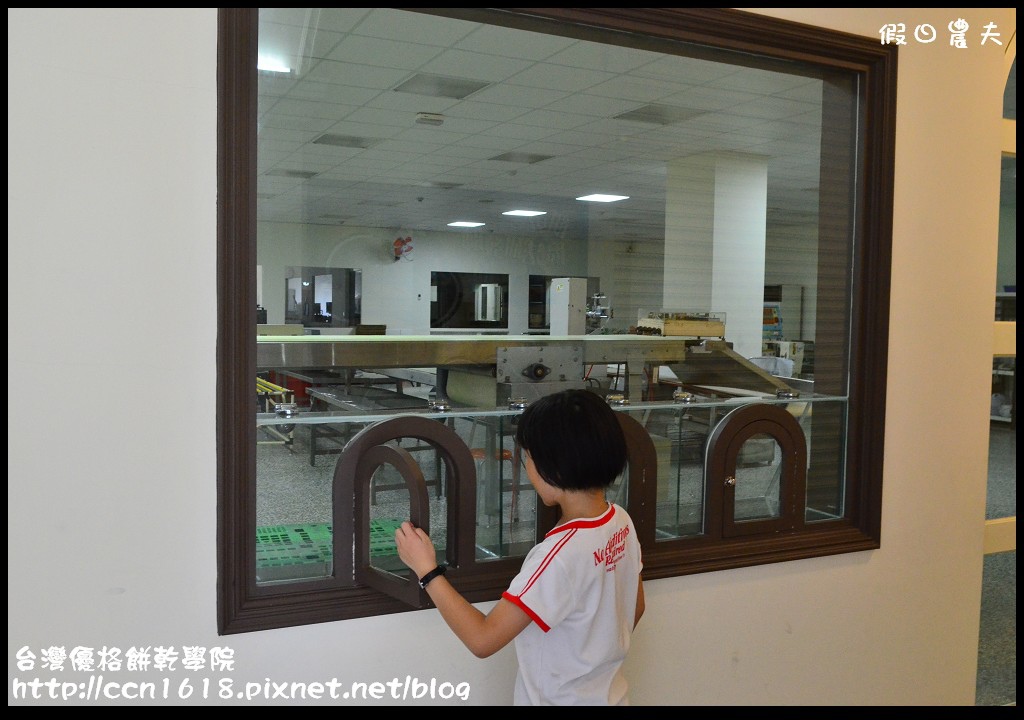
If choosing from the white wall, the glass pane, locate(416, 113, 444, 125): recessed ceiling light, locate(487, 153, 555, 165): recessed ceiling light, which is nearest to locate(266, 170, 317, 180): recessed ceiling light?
the glass pane

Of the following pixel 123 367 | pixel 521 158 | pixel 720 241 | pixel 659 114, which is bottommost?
pixel 123 367

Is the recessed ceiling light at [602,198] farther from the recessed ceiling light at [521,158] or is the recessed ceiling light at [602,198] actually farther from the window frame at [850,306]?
the window frame at [850,306]

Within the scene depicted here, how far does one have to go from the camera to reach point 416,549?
1.47 metres

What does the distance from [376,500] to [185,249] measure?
579mm

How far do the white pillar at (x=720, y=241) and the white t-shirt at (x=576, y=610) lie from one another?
2.78 feet

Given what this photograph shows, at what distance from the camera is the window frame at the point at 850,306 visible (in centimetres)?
149

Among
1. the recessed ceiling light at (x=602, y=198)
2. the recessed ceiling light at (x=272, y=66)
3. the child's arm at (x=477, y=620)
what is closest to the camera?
the child's arm at (x=477, y=620)

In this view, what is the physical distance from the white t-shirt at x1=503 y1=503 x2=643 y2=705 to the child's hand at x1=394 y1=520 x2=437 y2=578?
0.18 meters

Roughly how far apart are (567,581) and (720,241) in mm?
1137

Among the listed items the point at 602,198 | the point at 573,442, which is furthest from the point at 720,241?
the point at 573,442

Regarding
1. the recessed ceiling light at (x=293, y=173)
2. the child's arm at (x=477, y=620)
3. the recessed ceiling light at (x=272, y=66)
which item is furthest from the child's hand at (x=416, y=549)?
the recessed ceiling light at (x=272, y=66)

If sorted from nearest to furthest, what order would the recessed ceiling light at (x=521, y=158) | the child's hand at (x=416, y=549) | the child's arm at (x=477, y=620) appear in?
the child's arm at (x=477, y=620) → the child's hand at (x=416, y=549) → the recessed ceiling light at (x=521, y=158)

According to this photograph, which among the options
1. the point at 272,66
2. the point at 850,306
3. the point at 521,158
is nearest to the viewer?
the point at 272,66

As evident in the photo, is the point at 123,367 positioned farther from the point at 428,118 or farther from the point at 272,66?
the point at 428,118
